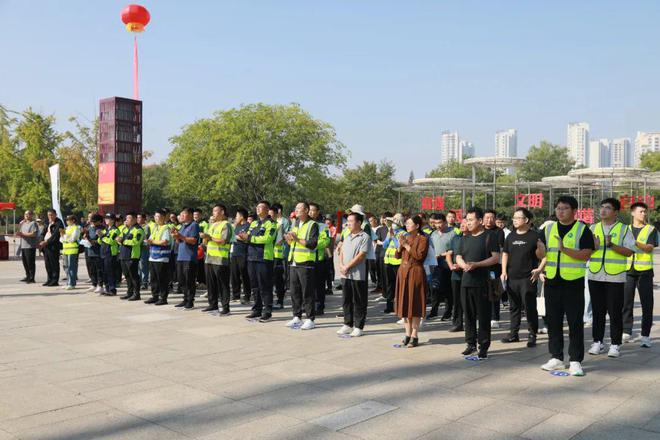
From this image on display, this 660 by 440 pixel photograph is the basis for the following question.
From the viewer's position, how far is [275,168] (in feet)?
117

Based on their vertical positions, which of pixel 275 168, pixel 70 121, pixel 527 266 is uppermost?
pixel 70 121

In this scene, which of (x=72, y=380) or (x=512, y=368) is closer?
(x=72, y=380)

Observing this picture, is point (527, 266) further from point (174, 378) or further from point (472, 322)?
point (174, 378)

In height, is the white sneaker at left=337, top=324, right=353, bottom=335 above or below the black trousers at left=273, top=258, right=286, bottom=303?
below

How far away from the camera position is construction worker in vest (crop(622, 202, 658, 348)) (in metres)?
6.43

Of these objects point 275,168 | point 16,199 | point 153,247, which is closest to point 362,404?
point 153,247

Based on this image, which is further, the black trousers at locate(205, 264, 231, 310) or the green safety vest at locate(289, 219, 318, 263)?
the black trousers at locate(205, 264, 231, 310)

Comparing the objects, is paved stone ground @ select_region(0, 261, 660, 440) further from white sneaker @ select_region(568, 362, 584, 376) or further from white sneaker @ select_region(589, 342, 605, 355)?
white sneaker @ select_region(589, 342, 605, 355)

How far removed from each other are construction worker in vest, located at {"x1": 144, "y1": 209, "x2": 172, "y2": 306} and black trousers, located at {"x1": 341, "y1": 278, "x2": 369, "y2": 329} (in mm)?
3676

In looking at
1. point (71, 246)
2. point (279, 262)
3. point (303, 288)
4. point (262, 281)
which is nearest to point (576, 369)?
point (303, 288)

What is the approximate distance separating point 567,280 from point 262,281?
4.29 metres

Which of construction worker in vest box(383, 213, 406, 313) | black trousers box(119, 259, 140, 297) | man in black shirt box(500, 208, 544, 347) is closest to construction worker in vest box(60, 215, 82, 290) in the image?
black trousers box(119, 259, 140, 297)

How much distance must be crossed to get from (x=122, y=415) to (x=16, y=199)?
122 ft

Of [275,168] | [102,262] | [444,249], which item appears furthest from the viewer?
[275,168]
